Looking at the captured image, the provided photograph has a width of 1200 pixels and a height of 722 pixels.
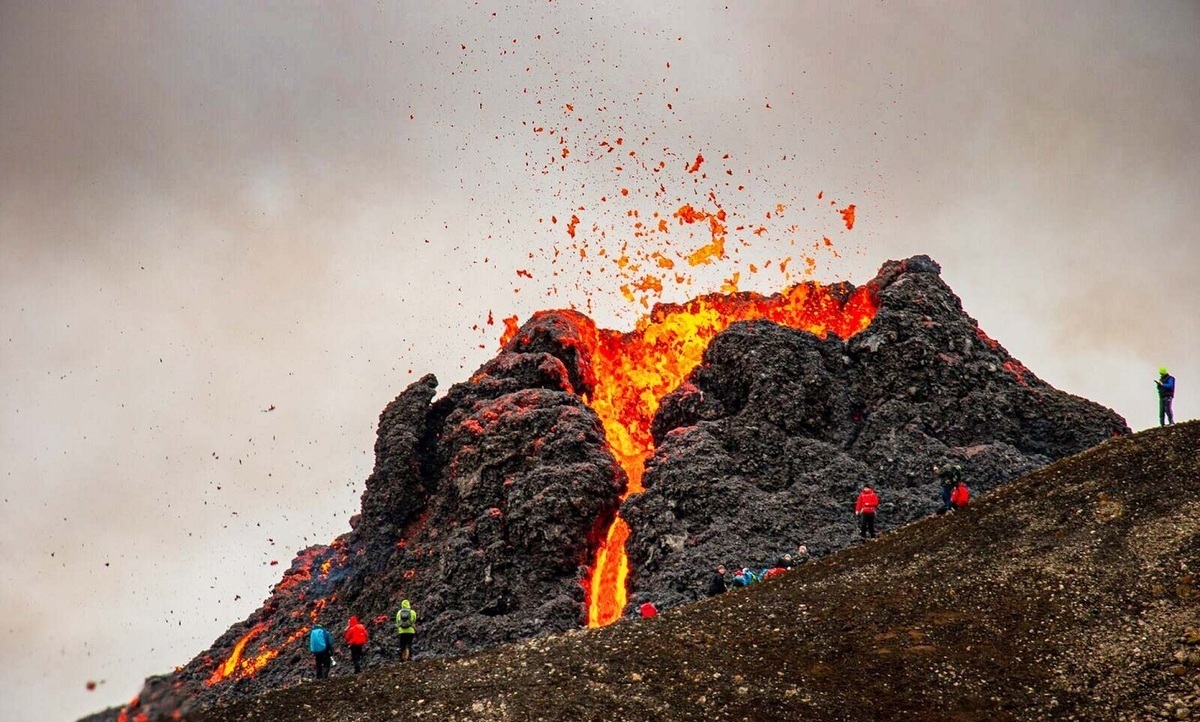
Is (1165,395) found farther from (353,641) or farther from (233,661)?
(233,661)

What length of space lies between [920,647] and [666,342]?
212ft

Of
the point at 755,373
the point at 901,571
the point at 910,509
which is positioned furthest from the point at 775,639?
the point at 755,373

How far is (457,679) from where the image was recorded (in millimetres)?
35875

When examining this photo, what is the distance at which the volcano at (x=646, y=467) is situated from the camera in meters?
65.7

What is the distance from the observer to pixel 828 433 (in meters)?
74.7

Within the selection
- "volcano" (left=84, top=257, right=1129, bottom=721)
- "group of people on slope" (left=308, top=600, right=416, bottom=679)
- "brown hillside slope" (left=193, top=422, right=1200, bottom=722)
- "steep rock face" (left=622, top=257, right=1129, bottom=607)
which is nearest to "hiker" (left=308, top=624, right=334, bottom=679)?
"group of people on slope" (left=308, top=600, right=416, bottom=679)

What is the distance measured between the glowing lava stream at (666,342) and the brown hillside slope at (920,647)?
129ft

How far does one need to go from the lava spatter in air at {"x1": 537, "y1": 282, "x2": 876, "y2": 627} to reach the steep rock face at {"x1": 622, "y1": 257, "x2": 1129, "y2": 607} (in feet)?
19.8

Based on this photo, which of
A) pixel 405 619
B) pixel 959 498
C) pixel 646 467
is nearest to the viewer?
pixel 405 619

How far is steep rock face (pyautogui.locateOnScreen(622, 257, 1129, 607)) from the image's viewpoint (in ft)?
212

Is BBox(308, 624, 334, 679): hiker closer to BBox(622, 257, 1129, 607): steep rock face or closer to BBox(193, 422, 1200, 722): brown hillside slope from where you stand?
BBox(193, 422, 1200, 722): brown hillside slope

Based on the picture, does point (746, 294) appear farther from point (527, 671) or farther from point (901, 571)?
point (527, 671)

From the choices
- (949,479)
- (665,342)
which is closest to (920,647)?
(949,479)

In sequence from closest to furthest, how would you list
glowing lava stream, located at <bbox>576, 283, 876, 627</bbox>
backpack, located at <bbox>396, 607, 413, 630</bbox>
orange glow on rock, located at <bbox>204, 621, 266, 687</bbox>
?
backpack, located at <bbox>396, 607, 413, 630</bbox>
orange glow on rock, located at <bbox>204, 621, 266, 687</bbox>
glowing lava stream, located at <bbox>576, 283, 876, 627</bbox>
